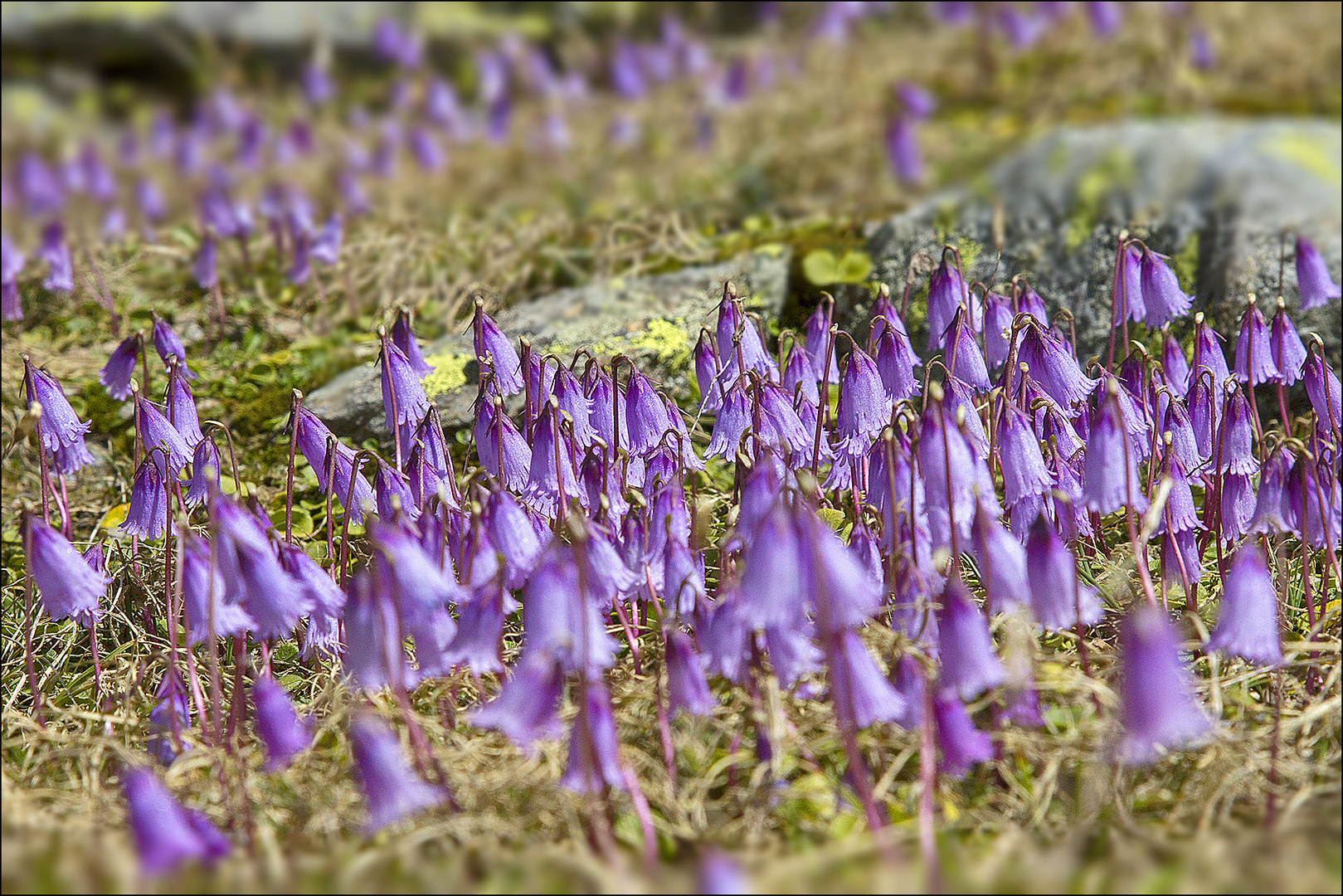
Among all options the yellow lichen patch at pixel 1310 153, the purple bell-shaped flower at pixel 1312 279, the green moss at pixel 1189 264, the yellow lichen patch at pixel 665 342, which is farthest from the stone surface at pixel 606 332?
the yellow lichen patch at pixel 1310 153

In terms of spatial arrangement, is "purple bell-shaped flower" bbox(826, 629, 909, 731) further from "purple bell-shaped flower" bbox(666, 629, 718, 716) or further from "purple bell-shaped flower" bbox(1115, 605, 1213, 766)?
"purple bell-shaped flower" bbox(1115, 605, 1213, 766)

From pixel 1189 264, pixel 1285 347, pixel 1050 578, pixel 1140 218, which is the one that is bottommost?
pixel 1050 578

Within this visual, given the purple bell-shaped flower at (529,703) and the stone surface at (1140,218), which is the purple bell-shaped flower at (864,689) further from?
the stone surface at (1140,218)

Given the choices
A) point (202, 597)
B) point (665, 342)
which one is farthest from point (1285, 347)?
point (202, 597)

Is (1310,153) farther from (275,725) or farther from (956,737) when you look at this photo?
(275,725)

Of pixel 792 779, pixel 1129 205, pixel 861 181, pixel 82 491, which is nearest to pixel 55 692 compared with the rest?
pixel 82 491

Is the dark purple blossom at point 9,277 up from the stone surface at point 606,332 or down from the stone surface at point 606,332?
up

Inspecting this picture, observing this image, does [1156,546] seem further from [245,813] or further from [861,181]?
[861,181]

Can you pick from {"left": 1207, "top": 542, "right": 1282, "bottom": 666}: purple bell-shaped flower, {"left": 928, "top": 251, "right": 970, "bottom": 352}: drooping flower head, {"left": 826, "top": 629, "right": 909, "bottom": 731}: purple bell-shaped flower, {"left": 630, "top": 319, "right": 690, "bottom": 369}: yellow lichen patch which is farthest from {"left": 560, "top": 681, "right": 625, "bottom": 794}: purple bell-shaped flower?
{"left": 630, "top": 319, "right": 690, "bottom": 369}: yellow lichen patch

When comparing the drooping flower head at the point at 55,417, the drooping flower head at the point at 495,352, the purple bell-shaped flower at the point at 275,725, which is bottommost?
the purple bell-shaped flower at the point at 275,725
